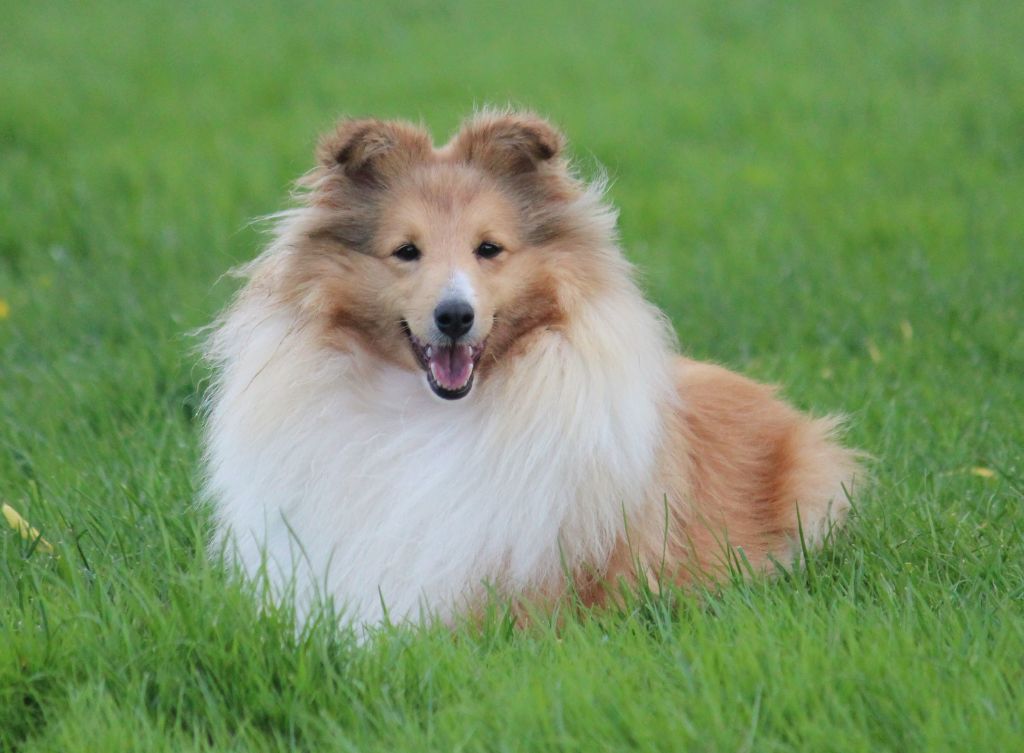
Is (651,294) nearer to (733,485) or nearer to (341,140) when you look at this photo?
(733,485)

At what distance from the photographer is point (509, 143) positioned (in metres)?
4.25

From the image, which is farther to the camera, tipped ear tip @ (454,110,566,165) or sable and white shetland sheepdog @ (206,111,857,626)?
tipped ear tip @ (454,110,566,165)

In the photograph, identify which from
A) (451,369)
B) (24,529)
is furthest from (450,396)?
(24,529)

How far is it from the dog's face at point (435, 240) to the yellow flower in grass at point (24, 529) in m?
1.15

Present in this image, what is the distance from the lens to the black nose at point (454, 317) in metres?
3.86

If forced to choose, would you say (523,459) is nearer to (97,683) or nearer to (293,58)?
(97,683)

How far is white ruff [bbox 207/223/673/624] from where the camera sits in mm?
4016

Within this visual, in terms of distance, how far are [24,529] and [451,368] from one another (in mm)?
1570

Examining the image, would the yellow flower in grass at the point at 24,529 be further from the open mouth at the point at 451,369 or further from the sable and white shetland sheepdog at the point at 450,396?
the open mouth at the point at 451,369

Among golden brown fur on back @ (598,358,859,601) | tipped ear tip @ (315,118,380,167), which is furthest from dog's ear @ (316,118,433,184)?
golden brown fur on back @ (598,358,859,601)

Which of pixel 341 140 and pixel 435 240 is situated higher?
pixel 341 140

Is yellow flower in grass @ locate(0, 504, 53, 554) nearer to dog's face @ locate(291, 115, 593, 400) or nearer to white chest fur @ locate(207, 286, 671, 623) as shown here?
white chest fur @ locate(207, 286, 671, 623)

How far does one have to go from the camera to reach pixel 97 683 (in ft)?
11.0

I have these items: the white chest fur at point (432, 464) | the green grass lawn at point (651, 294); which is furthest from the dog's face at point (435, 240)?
the green grass lawn at point (651, 294)
